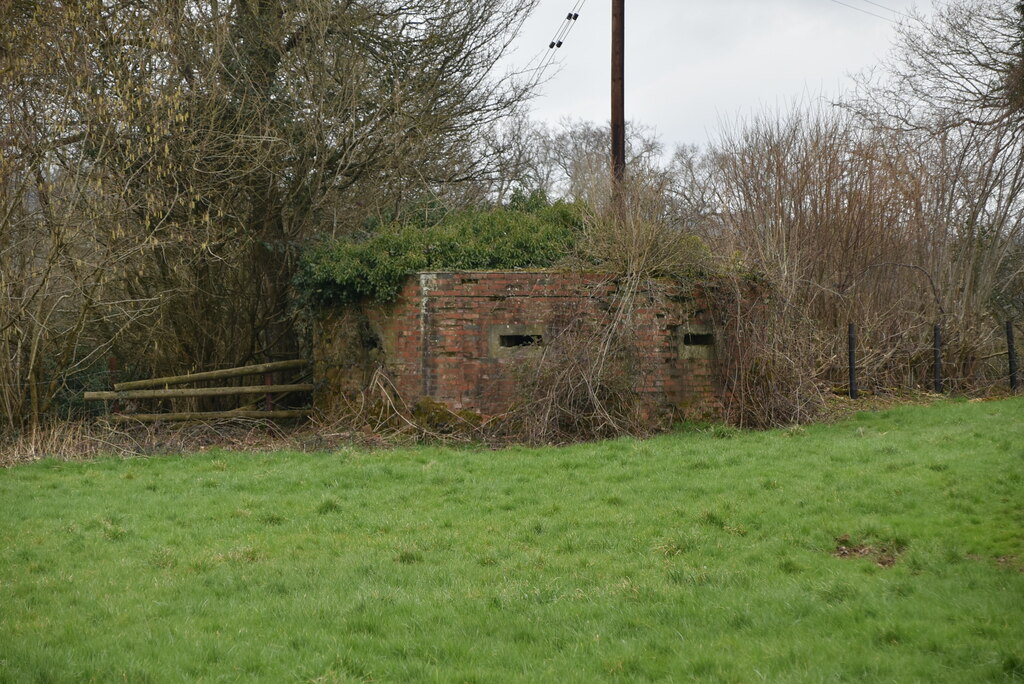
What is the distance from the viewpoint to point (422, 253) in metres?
13.8

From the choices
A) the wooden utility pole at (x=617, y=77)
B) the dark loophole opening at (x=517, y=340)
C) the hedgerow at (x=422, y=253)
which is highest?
the wooden utility pole at (x=617, y=77)

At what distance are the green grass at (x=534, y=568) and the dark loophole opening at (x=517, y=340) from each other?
9.37 feet

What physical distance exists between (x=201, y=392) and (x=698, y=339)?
25.9 ft

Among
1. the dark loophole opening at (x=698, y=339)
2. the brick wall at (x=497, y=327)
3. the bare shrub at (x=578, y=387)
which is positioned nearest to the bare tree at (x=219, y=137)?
the brick wall at (x=497, y=327)

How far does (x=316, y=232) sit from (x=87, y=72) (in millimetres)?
5054

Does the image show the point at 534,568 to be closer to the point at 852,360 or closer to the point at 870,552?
the point at 870,552

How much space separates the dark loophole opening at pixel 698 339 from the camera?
14.0 m

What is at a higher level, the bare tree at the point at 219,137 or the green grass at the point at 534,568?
the bare tree at the point at 219,137

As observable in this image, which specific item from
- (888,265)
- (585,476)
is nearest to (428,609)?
(585,476)

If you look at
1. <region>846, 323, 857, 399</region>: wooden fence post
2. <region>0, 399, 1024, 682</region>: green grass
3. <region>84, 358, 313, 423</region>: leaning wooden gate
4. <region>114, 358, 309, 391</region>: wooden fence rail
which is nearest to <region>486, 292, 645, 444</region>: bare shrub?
<region>0, 399, 1024, 682</region>: green grass

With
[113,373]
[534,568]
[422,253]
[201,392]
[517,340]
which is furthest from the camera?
[113,373]

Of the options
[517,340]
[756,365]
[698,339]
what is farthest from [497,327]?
[756,365]

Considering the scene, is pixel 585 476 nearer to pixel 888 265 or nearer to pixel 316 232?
pixel 316 232

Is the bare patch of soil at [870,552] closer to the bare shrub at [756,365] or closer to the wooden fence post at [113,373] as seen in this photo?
the bare shrub at [756,365]
